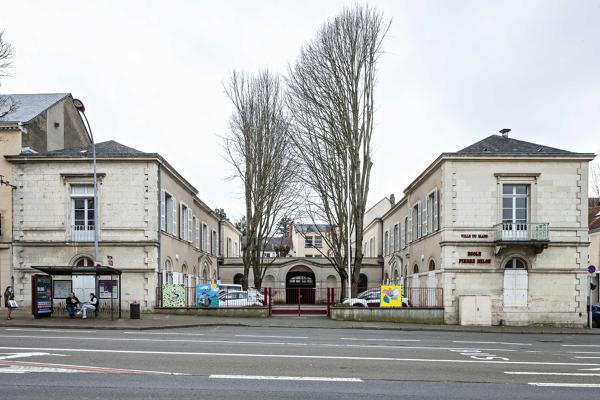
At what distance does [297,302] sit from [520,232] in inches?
509

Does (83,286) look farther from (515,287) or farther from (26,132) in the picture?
(515,287)

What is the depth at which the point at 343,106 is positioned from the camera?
32781mm

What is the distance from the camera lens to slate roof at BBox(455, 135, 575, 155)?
2898cm

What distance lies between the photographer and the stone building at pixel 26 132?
→ 29.6 metres

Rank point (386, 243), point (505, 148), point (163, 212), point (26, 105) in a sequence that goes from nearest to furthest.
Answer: point (505, 148) < point (163, 212) < point (26, 105) < point (386, 243)

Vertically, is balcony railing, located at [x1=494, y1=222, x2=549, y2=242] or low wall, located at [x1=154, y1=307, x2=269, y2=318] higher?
balcony railing, located at [x1=494, y1=222, x2=549, y2=242]

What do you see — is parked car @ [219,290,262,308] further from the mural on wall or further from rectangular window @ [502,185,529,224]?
rectangular window @ [502,185,529,224]

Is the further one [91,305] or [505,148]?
[505,148]

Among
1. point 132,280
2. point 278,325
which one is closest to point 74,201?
point 132,280

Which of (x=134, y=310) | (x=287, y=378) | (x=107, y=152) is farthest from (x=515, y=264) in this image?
(x=287, y=378)

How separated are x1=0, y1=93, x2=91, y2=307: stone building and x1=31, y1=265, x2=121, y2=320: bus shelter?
138 inches

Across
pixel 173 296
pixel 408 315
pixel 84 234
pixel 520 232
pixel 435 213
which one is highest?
pixel 435 213

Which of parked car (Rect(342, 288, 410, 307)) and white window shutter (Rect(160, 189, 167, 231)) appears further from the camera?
parked car (Rect(342, 288, 410, 307))

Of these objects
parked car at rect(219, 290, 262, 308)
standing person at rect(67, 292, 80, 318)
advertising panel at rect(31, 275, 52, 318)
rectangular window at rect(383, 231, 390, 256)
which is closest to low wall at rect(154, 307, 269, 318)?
parked car at rect(219, 290, 262, 308)
